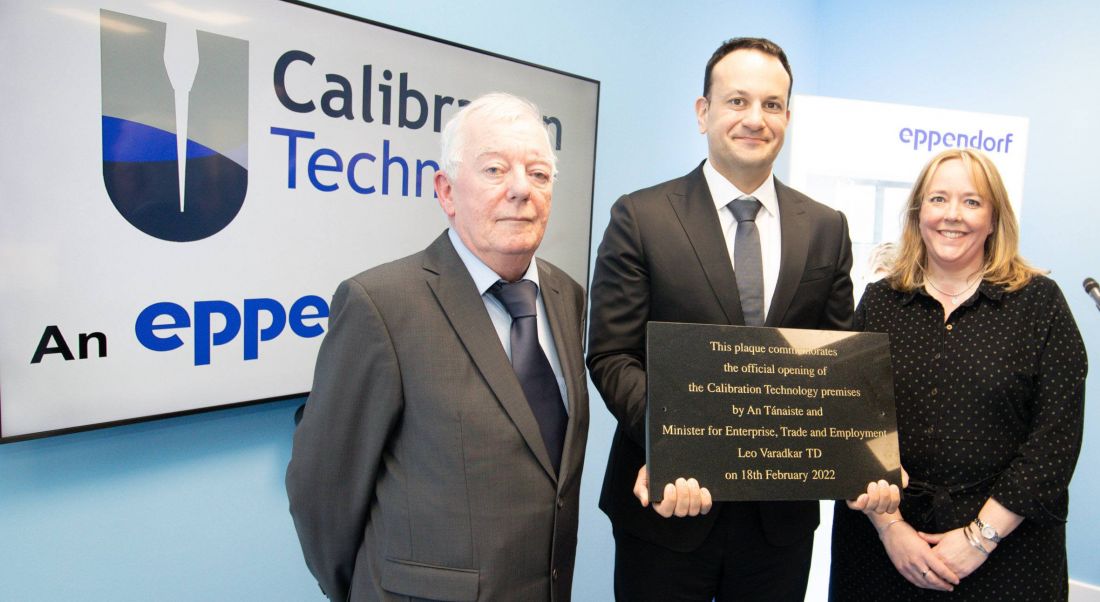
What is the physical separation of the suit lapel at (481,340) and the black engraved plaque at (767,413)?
0.90 ft

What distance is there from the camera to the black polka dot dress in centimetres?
177

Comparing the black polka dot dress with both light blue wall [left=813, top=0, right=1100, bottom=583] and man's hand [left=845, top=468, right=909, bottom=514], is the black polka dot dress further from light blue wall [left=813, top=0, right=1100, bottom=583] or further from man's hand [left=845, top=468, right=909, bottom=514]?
light blue wall [left=813, top=0, right=1100, bottom=583]

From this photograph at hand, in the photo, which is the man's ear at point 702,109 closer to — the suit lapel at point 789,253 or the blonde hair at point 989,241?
the suit lapel at point 789,253

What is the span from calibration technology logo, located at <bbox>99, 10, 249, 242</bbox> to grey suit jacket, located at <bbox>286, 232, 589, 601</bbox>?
2.52ft

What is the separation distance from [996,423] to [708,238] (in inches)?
34.2

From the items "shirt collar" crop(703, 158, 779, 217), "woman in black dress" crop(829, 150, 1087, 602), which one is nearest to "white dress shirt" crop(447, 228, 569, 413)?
"shirt collar" crop(703, 158, 779, 217)

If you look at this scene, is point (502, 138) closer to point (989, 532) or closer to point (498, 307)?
point (498, 307)

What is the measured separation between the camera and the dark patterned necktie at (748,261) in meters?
1.69

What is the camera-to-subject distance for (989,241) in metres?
1.96

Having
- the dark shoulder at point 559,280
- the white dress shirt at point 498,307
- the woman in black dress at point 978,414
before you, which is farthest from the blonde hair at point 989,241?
the white dress shirt at point 498,307

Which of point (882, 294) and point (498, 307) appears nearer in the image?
point (498, 307)

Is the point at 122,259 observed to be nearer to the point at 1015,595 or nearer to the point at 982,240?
the point at 982,240

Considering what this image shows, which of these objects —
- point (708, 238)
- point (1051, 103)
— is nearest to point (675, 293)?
point (708, 238)

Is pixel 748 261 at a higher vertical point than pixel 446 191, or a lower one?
lower
